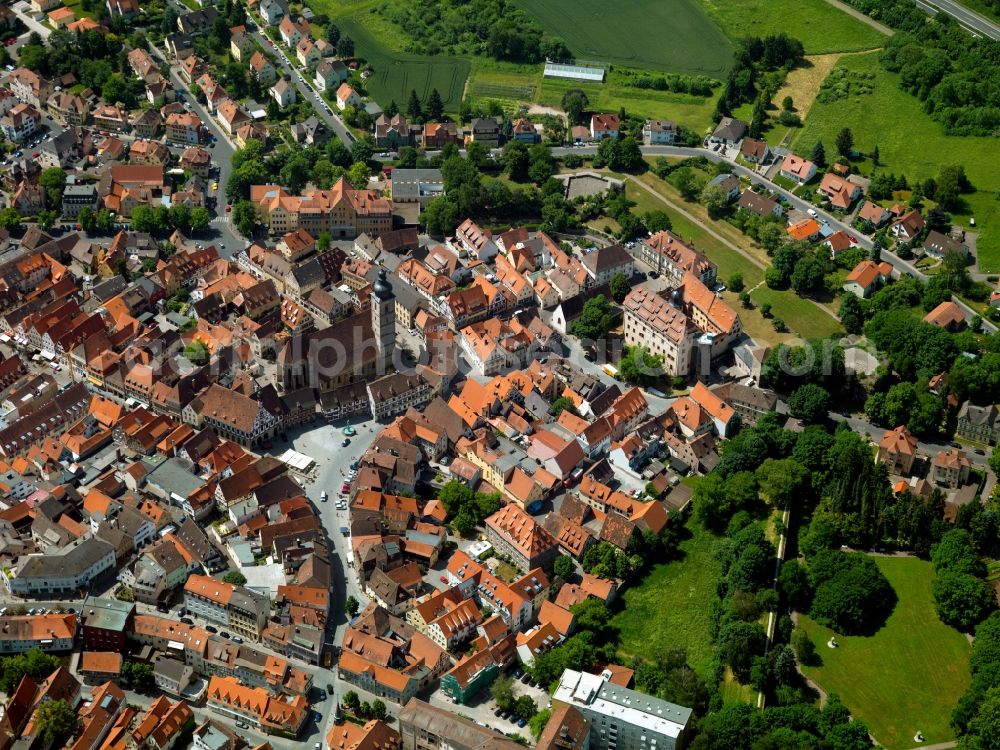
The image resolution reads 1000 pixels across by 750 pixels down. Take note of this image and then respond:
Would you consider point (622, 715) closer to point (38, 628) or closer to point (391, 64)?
point (38, 628)

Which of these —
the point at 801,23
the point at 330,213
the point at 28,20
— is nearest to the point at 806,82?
the point at 801,23

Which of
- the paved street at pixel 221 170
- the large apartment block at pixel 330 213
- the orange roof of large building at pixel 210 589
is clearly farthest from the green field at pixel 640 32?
the orange roof of large building at pixel 210 589

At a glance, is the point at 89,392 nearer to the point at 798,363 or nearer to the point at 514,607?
the point at 514,607

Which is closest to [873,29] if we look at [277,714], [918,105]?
[918,105]

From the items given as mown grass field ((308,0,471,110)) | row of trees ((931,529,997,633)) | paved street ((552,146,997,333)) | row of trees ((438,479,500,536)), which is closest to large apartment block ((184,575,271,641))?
row of trees ((438,479,500,536))

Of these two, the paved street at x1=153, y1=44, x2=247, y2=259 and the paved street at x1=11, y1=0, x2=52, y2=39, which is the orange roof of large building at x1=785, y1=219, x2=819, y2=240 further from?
the paved street at x1=11, y1=0, x2=52, y2=39
